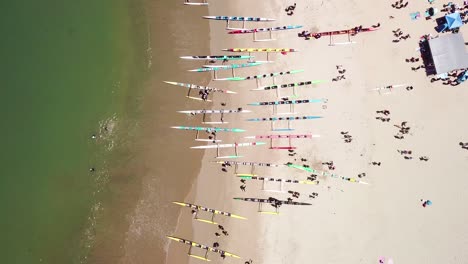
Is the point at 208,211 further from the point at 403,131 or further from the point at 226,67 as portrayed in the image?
the point at 403,131

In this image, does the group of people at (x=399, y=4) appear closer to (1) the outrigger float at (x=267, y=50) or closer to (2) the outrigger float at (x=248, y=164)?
(1) the outrigger float at (x=267, y=50)

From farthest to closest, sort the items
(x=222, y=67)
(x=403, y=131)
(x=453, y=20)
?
(x=222, y=67)
(x=403, y=131)
(x=453, y=20)

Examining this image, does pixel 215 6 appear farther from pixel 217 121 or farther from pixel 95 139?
pixel 95 139

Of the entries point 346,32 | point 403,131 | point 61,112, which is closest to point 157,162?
point 61,112

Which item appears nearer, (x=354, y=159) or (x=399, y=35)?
(x=354, y=159)

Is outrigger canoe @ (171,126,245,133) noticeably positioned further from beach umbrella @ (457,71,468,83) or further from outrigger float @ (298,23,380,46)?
beach umbrella @ (457,71,468,83)

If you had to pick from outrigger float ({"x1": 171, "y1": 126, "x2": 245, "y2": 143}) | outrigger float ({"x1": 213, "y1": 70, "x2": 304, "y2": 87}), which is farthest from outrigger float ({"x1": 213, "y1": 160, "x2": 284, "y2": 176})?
outrigger float ({"x1": 213, "y1": 70, "x2": 304, "y2": 87})

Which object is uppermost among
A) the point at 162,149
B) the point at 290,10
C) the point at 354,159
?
the point at 290,10
